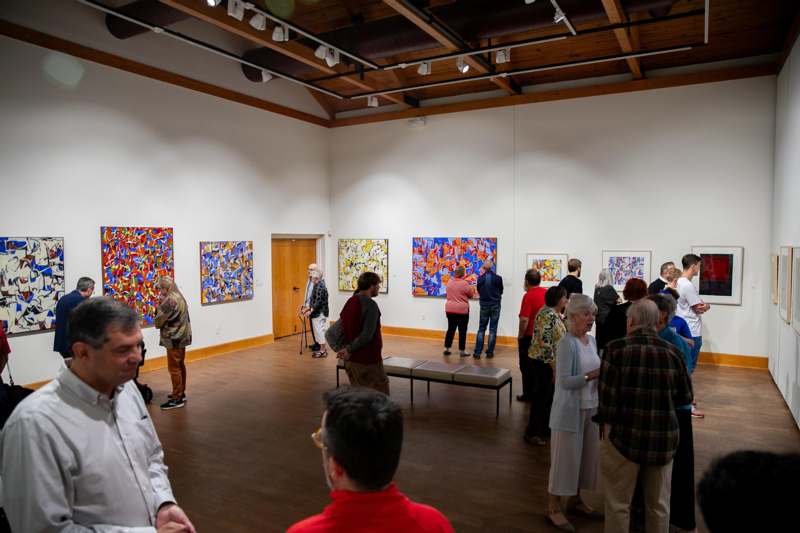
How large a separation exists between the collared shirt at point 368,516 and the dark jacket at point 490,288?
861 centimetres

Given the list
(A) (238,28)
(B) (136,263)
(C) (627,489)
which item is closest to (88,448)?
(C) (627,489)

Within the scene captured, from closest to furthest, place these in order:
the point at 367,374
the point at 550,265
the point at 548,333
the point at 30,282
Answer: the point at 548,333
the point at 367,374
the point at 30,282
the point at 550,265

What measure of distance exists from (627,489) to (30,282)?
7.68 metres

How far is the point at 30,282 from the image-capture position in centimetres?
711

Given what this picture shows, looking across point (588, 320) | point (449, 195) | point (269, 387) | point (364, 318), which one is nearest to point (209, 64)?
point (449, 195)

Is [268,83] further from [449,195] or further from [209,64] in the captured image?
[449,195]

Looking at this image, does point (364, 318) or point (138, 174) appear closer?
point (364, 318)

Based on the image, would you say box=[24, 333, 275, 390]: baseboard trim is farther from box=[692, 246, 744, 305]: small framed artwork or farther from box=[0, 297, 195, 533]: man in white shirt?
box=[692, 246, 744, 305]: small framed artwork

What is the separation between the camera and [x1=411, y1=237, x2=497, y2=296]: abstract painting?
11055 mm

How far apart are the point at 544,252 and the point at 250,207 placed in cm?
611

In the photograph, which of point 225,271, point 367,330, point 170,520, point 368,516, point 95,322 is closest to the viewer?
point 368,516

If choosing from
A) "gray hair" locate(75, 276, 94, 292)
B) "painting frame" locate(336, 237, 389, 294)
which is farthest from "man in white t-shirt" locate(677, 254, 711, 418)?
"gray hair" locate(75, 276, 94, 292)

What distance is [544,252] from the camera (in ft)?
34.2

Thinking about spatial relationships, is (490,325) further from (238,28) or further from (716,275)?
(238,28)
